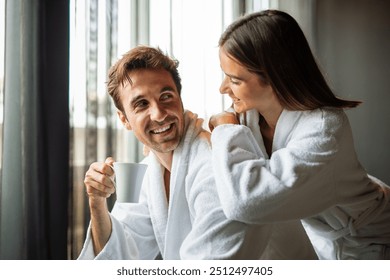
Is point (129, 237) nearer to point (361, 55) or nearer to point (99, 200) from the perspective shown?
point (99, 200)

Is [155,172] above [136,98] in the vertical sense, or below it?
below

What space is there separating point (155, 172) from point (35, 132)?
255mm

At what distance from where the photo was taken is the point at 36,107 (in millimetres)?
899

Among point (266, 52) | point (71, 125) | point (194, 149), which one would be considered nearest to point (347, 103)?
point (266, 52)

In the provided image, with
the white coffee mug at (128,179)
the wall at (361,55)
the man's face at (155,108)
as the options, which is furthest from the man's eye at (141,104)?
the wall at (361,55)

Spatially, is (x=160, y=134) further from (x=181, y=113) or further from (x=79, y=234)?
(x=79, y=234)

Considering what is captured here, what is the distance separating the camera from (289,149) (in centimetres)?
77

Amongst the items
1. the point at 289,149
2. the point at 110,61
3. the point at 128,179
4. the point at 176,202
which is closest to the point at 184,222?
the point at 176,202

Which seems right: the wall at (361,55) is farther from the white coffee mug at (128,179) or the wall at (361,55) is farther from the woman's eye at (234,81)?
the white coffee mug at (128,179)

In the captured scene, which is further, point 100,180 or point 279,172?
point 100,180

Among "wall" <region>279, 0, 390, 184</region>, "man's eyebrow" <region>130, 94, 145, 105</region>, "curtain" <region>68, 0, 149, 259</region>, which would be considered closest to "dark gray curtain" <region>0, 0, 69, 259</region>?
"curtain" <region>68, 0, 149, 259</region>

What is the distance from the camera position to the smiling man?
2.79ft

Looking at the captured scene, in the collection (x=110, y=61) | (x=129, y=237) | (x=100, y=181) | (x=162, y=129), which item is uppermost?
(x=110, y=61)

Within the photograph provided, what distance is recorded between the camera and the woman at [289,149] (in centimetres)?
75
